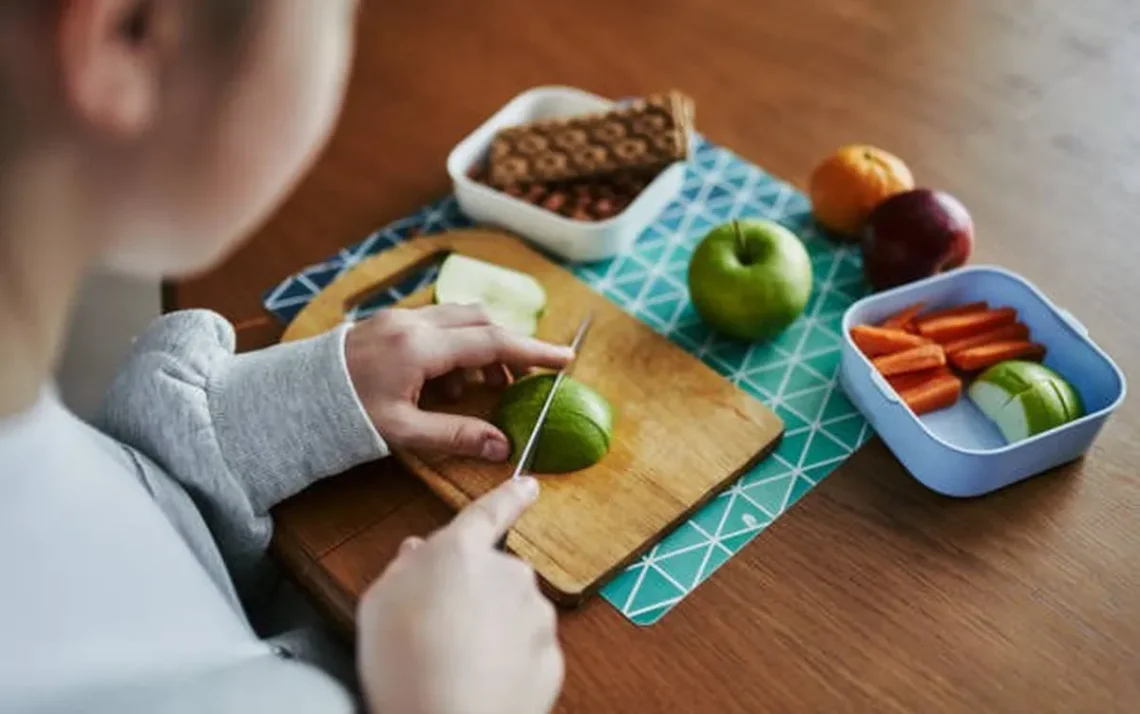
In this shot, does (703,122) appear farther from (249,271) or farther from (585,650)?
(585,650)

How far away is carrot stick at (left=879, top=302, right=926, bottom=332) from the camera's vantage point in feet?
3.08

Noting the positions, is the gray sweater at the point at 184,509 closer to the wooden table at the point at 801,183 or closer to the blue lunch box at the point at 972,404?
the wooden table at the point at 801,183

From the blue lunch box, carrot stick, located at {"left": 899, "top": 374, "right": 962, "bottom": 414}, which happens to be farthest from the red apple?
carrot stick, located at {"left": 899, "top": 374, "right": 962, "bottom": 414}

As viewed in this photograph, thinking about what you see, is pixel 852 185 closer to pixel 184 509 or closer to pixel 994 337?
pixel 994 337

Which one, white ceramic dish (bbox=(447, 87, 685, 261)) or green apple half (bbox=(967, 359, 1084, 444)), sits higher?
green apple half (bbox=(967, 359, 1084, 444))

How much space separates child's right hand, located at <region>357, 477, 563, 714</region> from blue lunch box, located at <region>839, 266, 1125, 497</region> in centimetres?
29

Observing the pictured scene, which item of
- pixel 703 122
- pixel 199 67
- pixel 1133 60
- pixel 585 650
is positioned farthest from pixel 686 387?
pixel 1133 60

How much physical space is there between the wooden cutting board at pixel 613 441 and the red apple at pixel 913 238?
0.18 metres

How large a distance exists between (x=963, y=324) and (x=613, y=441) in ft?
0.94

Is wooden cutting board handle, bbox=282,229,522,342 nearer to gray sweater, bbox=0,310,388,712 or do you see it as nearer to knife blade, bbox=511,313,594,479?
gray sweater, bbox=0,310,388,712

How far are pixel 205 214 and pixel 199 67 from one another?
0.24 ft

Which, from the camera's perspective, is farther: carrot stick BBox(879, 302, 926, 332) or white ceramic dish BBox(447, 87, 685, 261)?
white ceramic dish BBox(447, 87, 685, 261)

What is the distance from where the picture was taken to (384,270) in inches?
40.7

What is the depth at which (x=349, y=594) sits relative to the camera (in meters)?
0.79
